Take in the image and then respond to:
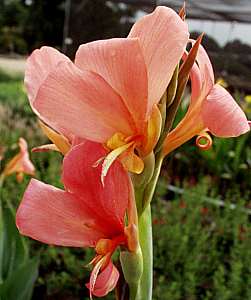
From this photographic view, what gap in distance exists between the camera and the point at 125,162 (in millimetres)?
405

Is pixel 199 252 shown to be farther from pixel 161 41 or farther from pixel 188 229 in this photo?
pixel 161 41

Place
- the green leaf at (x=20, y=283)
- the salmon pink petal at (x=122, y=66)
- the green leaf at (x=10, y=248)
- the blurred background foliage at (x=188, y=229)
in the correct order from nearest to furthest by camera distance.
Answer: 1. the salmon pink petal at (x=122, y=66)
2. the green leaf at (x=20, y=283)
3. the green leaf at (x=10, y=248)
4. the blurred background foliage at (x=188, y=229)

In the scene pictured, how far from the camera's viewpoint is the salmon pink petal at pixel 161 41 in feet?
1.23

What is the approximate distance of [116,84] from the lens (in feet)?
1.28

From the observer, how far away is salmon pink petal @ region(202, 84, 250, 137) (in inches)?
16.2

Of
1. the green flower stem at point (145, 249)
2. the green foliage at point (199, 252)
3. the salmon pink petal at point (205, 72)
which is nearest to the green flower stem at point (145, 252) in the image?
the green flower stem at point (145, 249)

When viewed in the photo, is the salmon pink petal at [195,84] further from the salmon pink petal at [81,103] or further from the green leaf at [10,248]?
the green leaf at [10,248]

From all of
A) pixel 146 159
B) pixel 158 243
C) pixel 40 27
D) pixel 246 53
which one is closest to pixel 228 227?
pixel 158 243

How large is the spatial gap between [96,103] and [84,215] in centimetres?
8

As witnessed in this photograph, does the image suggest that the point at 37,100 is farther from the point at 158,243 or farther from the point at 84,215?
the point at 158,243

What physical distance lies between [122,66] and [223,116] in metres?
0.08

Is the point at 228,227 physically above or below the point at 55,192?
below

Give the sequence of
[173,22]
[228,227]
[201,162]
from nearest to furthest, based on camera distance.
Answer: [173,22]
[228,227]
[201,162]

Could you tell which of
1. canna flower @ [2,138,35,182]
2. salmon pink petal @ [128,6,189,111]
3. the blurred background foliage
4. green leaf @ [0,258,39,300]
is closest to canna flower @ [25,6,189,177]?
salmon pink petal @ [128,6,189,111]
